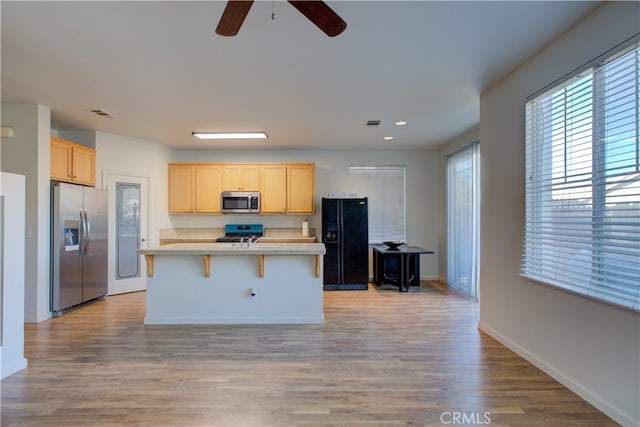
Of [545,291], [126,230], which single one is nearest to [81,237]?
[126,230]

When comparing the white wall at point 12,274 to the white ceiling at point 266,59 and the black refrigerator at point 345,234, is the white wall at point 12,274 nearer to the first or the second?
the white ceiling at point 266,59

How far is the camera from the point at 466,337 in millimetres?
3340

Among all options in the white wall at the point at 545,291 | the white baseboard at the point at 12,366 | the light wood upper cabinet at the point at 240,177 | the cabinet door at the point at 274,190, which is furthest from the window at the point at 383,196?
the white baseboard at the point at 12,366

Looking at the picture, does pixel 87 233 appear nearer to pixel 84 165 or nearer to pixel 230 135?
pixel 84 165

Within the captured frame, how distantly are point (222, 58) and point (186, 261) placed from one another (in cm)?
227

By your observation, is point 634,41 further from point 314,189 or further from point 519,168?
point 314,189

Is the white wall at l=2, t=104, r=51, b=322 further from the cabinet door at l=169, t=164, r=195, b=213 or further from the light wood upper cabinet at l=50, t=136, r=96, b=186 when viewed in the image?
the cabinet door at l=169, t=164, r=195, b=213

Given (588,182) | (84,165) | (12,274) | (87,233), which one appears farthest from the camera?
(84,165)

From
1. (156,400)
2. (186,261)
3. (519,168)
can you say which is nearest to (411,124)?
(519,168)

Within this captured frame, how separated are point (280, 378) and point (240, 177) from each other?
162 inches

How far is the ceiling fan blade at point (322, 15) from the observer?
1.57m

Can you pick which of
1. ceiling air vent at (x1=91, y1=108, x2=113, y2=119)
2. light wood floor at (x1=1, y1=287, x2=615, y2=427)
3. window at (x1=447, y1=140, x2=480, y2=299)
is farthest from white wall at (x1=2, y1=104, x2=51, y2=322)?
window at (x1=447, y1=140, x2=480, y2=299)

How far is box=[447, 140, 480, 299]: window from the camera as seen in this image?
482 cm

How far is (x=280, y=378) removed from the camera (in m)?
2.49
